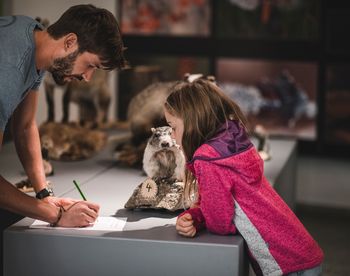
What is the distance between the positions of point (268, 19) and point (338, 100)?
87cm

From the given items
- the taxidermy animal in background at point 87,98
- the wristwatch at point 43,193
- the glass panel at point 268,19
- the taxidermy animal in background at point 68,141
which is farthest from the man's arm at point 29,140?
the glass panel at point 268,19

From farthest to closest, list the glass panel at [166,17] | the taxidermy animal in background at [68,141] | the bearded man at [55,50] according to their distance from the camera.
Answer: the glass panel at [166,17] → the taxidermy animal in background at [68,141] → the bearded man at [55,50]

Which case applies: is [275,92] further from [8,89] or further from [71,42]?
[8,89]

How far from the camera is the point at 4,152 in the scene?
4.25 metres

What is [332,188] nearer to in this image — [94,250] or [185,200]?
[185,200]

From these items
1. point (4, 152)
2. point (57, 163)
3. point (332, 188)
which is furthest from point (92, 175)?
point (332, 188)

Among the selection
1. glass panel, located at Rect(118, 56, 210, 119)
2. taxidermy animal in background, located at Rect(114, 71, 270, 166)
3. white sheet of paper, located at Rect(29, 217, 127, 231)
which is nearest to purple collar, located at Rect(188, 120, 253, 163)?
white sheet of paper, located at Rect(29, 217, 127, 231)

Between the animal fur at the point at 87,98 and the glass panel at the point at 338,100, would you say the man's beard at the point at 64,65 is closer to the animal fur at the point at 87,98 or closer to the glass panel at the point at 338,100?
the animal fur at the point at 87,98

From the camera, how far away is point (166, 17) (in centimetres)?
655

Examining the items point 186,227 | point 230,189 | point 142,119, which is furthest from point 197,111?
point 142,119

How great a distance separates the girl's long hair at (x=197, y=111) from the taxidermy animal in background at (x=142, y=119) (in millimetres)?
1179

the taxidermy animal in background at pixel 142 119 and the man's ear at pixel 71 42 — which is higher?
the man's ear at pixel 71 42

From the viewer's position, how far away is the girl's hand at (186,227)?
260 centimetres

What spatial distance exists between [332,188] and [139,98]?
237 centimetres
